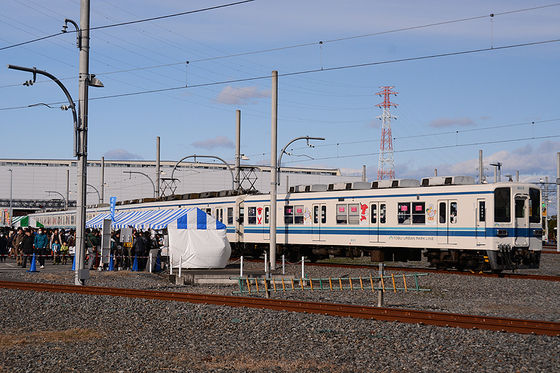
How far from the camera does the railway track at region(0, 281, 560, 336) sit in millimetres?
11261

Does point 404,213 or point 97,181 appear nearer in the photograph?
point 404,213

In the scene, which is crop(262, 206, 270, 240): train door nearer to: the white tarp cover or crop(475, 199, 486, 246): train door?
the white tarp cover

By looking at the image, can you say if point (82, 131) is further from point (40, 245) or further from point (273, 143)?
point (40, 245)

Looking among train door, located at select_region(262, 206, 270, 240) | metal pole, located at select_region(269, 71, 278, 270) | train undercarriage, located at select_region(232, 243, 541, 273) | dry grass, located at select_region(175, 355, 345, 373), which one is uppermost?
metal pole, located at select_region(269, 71, 278, 270)

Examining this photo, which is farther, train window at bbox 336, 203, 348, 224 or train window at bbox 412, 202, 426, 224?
train window at bbox 336, 203, 348, 224

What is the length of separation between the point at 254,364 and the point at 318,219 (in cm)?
2011

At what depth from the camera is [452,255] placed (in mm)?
24031

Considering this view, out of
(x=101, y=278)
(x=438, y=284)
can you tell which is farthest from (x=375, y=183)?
(x=101, y=278)

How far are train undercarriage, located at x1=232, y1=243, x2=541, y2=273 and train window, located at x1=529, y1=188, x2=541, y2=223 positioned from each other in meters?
1.18

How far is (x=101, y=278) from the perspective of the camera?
74.6 feet

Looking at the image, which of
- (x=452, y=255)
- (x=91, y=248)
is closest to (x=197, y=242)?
(x=91, y=248)

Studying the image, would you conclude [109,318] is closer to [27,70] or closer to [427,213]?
[27,70]

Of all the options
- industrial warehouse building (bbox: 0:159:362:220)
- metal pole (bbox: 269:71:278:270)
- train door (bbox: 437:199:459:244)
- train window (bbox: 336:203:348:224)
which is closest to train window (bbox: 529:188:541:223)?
train door (bbox: 437:199:459:244)

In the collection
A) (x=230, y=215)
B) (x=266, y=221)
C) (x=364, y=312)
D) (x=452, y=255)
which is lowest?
(x=364, y=312)
